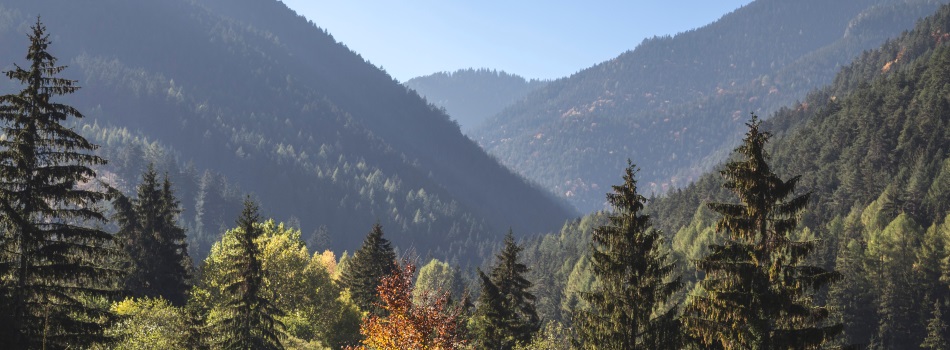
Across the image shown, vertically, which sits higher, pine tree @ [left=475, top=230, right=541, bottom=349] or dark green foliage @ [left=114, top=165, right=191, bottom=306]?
dark green foliage @ [left=114, top=165, right=191, bottom=306]

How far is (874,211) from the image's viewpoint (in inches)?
4540

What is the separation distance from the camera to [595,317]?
25922 mm

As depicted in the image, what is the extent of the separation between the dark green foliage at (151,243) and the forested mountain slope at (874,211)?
46334mm

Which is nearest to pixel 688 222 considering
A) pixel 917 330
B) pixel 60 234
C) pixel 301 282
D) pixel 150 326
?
pixel 917 330

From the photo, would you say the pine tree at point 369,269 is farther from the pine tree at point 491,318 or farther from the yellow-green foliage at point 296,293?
the pine tree at point 491,318

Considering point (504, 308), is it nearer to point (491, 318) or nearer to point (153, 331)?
point (491, 318)

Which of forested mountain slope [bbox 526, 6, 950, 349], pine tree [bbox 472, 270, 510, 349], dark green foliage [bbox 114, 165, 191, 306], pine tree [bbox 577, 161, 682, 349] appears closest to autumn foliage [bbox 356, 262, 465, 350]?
pine tree [bbox 577, 161, 682, 349]

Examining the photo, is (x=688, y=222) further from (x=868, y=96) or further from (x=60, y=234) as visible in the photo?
(x=60, y=234)

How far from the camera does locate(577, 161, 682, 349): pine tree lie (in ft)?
83.1

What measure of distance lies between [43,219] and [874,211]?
124 metres

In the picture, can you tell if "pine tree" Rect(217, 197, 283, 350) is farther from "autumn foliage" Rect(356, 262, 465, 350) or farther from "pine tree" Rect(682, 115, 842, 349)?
"pine tree" Rect(682, 115, 842, 349)

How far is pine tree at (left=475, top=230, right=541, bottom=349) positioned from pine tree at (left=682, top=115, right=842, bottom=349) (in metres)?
24.6

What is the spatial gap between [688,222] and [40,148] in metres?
164

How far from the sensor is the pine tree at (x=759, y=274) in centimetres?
1981
